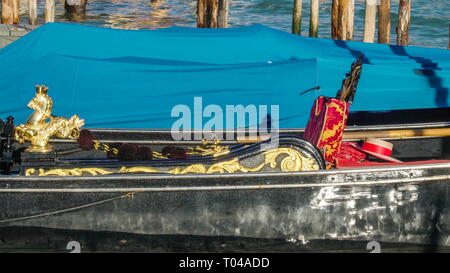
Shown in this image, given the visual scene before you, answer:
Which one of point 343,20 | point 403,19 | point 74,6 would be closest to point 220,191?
point 343,20

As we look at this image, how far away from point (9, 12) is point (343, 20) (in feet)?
15.5

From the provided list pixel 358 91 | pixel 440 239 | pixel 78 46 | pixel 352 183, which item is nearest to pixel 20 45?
pixel 78 46

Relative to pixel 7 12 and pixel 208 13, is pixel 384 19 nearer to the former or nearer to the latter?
pixel 208 13

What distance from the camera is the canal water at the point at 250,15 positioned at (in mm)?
17859

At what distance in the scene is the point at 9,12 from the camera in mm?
11586

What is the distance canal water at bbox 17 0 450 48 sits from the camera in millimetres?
17859

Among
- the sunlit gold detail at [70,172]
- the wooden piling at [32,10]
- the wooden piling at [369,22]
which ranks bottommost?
the wooden piling at [32,10]

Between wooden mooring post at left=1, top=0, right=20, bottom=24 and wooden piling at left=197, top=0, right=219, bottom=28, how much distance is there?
255cm

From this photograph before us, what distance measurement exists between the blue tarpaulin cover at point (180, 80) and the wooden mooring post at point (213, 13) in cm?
346

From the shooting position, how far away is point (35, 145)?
18.7ft

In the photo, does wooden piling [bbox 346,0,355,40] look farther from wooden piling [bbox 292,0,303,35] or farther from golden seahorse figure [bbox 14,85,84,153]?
golden seahorse figure [bbox 14,85,84,153]

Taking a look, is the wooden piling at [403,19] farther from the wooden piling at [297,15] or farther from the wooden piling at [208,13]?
the wooden piling at [208,13]

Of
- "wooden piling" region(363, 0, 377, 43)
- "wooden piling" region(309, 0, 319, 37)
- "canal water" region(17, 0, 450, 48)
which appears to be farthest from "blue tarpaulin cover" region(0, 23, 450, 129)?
"canal water" region(17, 0, 450, 48)

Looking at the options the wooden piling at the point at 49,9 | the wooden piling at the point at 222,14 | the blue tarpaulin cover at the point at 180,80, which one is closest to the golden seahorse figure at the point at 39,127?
the blue tarpaulin cover at the point at 180,80
